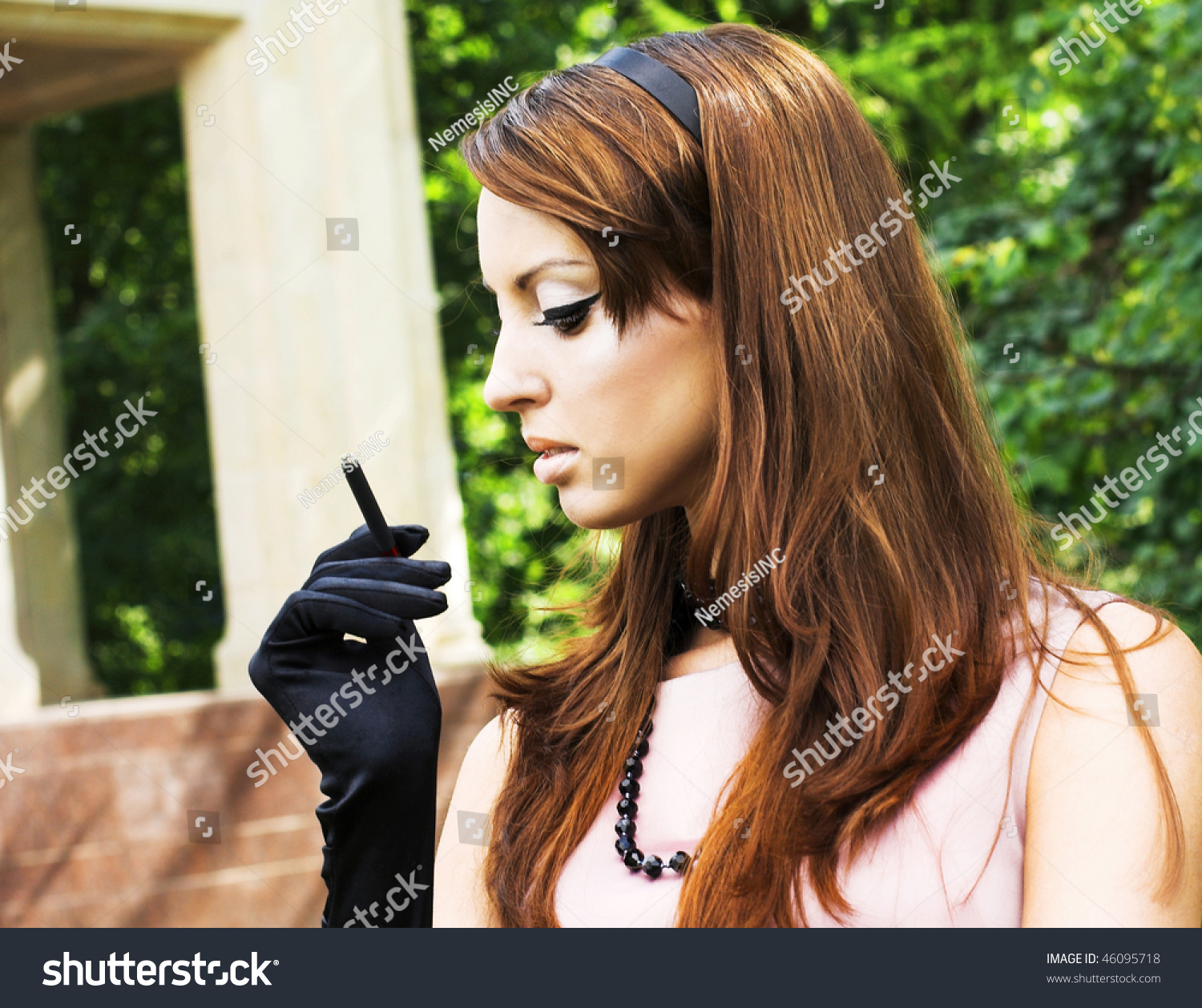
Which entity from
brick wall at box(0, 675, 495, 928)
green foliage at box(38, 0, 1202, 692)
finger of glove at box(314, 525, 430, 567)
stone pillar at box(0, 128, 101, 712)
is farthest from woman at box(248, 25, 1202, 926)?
stone pillar at box(0, 128, 101, 712)

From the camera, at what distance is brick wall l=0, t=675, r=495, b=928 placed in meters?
4.24

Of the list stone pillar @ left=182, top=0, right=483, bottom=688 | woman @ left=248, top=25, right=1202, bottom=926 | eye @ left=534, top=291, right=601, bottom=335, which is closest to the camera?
woman @ left=248, top=25, right=1202, bottom=926

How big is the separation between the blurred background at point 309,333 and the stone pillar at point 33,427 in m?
0.02

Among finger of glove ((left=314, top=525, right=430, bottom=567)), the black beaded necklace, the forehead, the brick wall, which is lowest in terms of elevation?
the brick wall

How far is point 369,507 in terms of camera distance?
4.60ft

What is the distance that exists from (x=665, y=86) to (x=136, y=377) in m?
7.56

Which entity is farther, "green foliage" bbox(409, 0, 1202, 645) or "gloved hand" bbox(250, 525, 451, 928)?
"green foliage" bbox(409, 0, 1202, 645)

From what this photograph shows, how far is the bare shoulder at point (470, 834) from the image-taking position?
4.93ft

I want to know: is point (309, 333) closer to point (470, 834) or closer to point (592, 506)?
point (470, 834)

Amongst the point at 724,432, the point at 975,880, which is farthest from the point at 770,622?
the point at 975,880

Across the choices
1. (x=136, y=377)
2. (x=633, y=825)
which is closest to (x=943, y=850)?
(x=633, y=825)

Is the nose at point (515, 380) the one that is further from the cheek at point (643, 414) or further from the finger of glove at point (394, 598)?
the finger of glove at point (394, 598)

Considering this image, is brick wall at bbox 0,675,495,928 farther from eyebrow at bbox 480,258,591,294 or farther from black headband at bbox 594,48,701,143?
black headband at bbox 594,48,701,143

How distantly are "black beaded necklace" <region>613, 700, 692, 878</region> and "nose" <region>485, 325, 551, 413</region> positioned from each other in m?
0.41
